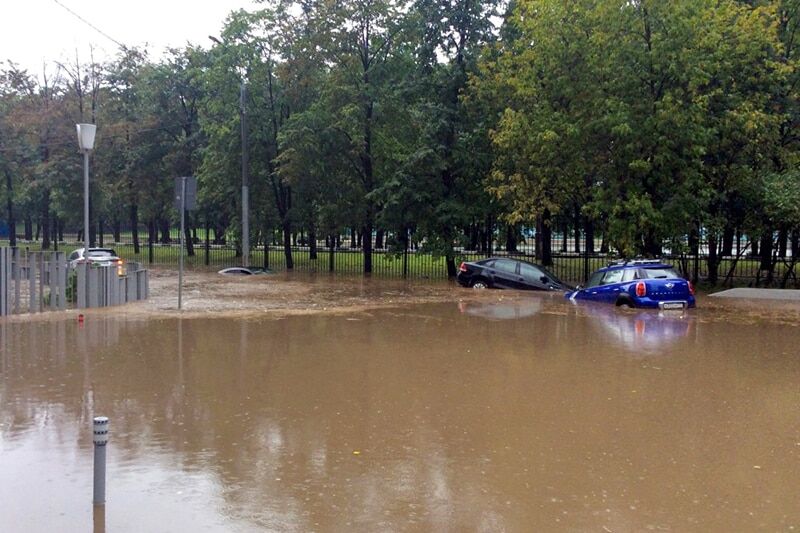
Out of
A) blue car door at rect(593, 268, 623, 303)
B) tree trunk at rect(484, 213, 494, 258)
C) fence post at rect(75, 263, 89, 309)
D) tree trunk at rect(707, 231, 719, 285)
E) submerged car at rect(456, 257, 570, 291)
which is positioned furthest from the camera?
tree trunk at rect(484, 213, 494, 258)

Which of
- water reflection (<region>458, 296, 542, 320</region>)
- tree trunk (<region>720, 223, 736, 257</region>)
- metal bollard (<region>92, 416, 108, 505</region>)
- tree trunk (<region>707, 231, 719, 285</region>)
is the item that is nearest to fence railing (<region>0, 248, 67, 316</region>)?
water reflection (<region>458, 296, 542, 320</region>)

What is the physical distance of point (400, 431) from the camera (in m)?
7.64

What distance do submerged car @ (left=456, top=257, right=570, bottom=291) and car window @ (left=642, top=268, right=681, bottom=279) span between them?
4665 mm

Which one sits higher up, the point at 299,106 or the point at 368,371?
the point at 299,106

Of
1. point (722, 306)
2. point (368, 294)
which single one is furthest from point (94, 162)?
point (722, 306)

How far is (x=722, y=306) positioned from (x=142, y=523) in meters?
17.2

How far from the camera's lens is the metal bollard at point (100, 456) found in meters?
5.09

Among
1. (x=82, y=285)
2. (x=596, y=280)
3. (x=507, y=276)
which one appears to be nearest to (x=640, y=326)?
(x=596, y=280)

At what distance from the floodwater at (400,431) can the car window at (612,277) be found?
477 cm

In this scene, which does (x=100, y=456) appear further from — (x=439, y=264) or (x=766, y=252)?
(x=439, y=264)

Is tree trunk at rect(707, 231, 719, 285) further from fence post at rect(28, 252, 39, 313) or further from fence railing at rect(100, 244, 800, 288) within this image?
fence post at rect(28, 252, 39, 313)

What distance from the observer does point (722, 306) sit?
19.5m

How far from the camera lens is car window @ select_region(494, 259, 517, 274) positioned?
2380 centimetres

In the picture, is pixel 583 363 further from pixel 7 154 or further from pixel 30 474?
pixel 7 154
